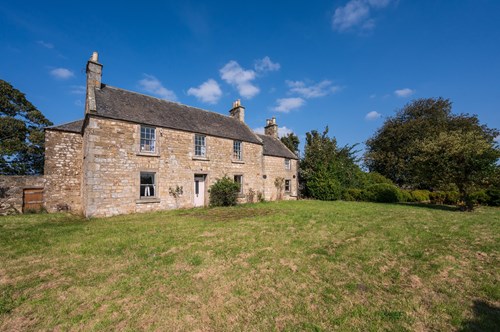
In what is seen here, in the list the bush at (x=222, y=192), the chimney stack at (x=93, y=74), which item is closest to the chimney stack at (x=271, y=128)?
the bush at (x=222, y=192)

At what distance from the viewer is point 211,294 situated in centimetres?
402

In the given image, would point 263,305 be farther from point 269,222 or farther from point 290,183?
point 290,183

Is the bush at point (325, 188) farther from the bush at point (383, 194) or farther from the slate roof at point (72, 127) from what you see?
the slate roof at point (72, 127)

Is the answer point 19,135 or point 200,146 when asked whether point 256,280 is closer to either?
point 200,146

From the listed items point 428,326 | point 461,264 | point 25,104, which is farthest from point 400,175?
point 25,104

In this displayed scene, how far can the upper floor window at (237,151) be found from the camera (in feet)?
58.3

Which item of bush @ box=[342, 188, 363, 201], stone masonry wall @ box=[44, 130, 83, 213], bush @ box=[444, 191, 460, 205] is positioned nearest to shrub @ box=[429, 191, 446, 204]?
bush @ box=[444, 191, 460, 205]

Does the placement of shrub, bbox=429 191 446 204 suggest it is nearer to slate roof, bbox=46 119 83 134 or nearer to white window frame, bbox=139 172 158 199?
white window frame, bbox=139 172 158 199

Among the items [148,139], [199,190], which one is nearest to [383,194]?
[199,190]

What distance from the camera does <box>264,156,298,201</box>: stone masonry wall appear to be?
20.5 meters

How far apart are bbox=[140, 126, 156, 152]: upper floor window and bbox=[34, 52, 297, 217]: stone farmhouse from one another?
54 mm

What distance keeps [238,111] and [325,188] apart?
11288mm

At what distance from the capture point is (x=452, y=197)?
58.0ft

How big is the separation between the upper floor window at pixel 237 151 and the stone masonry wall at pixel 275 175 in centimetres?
327
